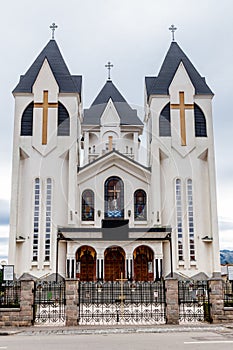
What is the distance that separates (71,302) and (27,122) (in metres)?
19.7

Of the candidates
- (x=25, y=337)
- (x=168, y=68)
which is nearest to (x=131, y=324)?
(x=25, y=337)

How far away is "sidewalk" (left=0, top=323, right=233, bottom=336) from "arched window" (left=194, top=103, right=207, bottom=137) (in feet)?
64.5

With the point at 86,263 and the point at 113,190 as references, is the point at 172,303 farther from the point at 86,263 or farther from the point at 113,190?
the point at 113,190

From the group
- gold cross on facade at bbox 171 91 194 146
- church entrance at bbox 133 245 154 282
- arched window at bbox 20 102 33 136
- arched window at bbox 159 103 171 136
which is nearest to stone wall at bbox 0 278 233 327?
church entrance at bbox 133 245 154 282

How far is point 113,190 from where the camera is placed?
3088 centimetres

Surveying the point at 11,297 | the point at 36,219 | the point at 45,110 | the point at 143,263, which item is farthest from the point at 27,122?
the point at 11,297

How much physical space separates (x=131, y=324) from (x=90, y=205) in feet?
58.1

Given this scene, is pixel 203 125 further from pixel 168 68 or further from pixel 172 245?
pixel 172 245

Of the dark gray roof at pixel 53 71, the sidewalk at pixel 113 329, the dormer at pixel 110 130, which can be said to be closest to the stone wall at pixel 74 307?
the sidewalk at pixel 113 329

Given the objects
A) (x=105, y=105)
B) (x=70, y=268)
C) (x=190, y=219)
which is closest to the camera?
(x=70, y=268)

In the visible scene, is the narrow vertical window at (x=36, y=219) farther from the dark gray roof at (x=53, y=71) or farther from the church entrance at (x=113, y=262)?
the dark gray roof at (x=53, y=71)

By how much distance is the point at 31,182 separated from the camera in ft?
97.8

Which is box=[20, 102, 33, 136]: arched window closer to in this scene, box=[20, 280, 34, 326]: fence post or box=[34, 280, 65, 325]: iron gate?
box=[34, 280, 65, 325]: iron gate

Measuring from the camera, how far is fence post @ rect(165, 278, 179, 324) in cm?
1331
